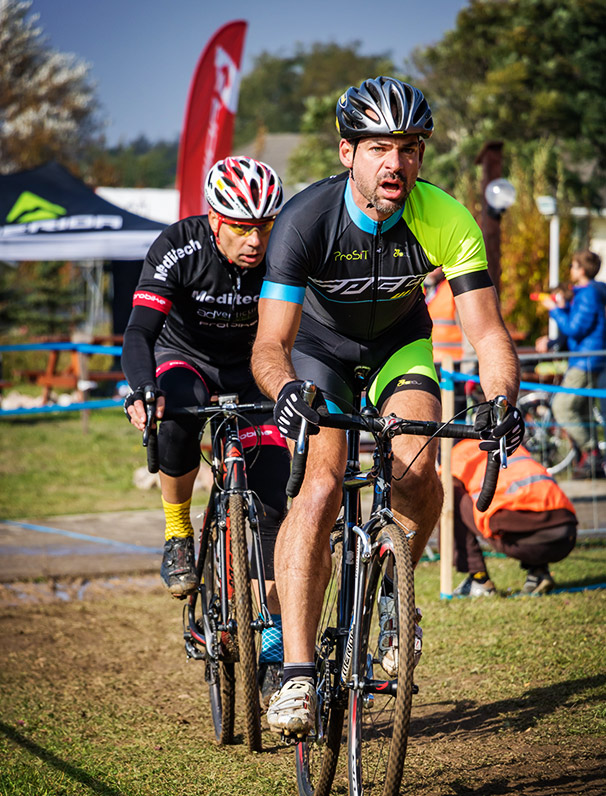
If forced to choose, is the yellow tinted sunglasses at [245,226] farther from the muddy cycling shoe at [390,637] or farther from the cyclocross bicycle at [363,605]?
the muddy cycling shoe at [390,637]

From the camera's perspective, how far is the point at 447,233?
349 cm

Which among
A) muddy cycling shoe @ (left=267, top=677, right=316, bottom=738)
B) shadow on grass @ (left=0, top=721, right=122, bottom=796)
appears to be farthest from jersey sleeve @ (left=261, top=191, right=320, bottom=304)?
shadow on grass @ (left=0, top=721, right=122, bottom=796)

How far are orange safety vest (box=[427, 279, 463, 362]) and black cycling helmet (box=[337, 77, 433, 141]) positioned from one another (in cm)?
596

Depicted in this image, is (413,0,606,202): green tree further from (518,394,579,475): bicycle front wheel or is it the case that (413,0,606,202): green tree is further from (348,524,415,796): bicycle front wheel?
(348,524,415,796): bicycle front wheel

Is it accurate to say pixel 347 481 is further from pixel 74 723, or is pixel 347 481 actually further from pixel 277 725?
pixel 74 723

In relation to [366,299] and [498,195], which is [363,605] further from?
[498,195]

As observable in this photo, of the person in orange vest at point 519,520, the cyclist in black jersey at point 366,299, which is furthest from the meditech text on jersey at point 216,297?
the person in orange vest at point 519,520

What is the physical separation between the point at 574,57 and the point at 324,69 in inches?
2293

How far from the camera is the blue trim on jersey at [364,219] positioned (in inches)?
136

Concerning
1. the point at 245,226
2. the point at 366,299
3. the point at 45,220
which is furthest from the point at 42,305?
the point at 366,299

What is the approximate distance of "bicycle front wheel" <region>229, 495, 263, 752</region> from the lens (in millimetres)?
3717

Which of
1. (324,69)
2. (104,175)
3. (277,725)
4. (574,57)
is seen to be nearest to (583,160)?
(574,57)

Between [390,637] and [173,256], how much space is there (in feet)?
7.58

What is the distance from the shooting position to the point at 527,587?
6.16 m
